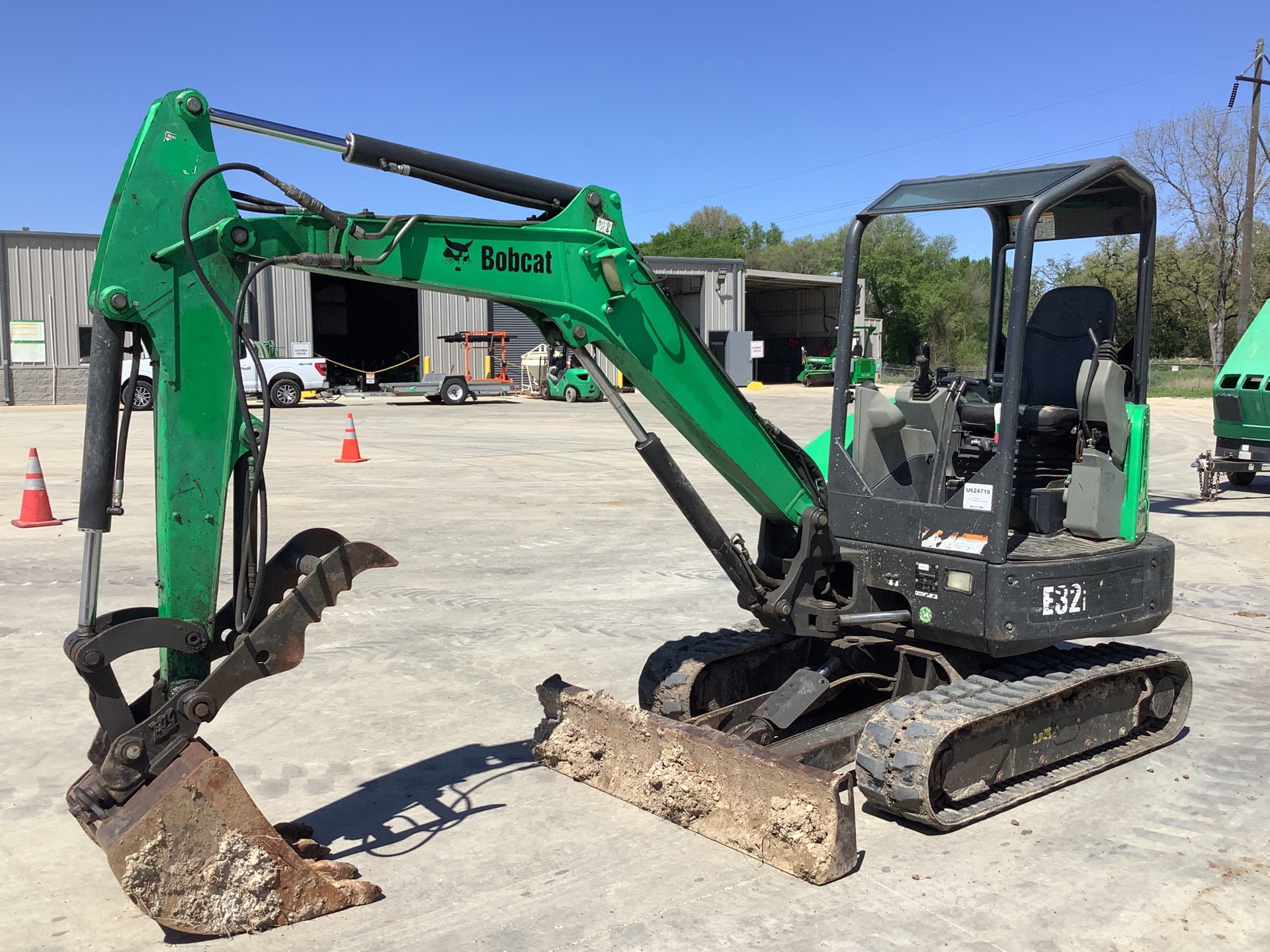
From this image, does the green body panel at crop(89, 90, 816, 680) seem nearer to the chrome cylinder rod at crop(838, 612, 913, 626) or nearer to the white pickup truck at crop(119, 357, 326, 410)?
the chrome cylinder rod at crop(838, 612, 913, 626)

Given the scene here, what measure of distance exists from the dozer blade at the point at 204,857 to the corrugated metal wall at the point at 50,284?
3608 centimetres

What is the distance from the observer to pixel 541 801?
16.9 ft

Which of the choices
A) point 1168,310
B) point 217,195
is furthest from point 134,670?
point 1168,310

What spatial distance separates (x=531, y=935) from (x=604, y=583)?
575cm

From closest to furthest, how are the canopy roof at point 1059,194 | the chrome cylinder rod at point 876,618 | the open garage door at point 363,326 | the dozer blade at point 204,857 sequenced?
the dozer blade at point 204,857, the canopy roof at point 1059,194, the chrome cylinder rod at point 876,618, the open garage door at point 363,326

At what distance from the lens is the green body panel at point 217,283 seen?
3.75m

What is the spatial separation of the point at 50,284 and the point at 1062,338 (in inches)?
1464

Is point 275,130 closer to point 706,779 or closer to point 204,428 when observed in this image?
point 204,428

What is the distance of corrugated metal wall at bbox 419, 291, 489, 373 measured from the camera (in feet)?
143

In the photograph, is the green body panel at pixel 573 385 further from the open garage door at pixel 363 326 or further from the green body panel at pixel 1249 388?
the green body panel at pixel 1249 388

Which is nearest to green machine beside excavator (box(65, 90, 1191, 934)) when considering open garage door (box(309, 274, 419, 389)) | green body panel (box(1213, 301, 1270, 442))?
green body panel (box(1213, 301, 1270, 442))

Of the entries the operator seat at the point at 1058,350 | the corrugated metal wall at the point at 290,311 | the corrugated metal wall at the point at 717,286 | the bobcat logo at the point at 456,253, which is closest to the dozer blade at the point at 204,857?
the bobcat logo at the point at 456,253

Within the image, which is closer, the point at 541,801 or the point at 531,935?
the point at 531,935

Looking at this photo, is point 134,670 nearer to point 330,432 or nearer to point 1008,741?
point 1008,741
